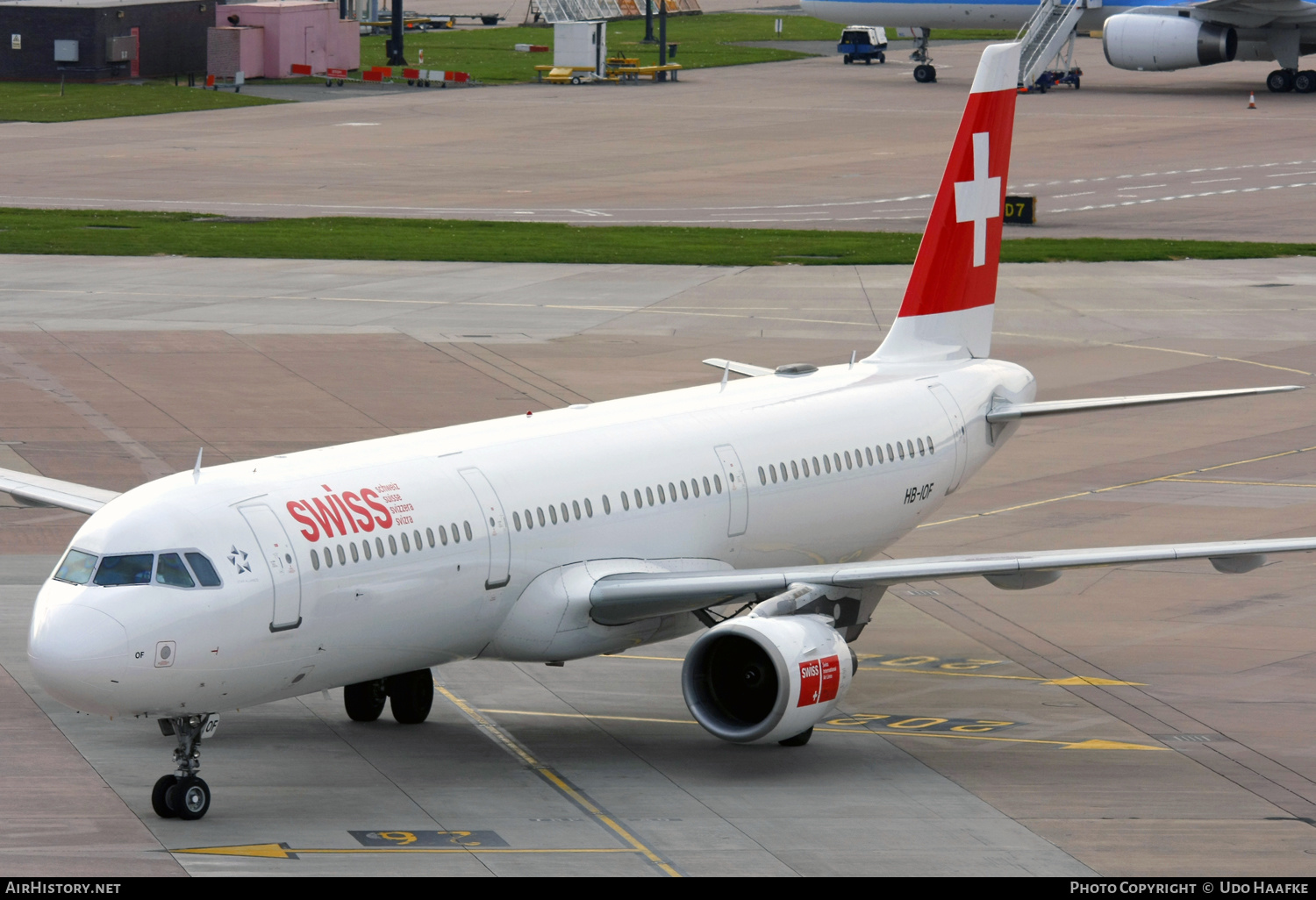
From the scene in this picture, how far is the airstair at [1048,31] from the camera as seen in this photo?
111 m

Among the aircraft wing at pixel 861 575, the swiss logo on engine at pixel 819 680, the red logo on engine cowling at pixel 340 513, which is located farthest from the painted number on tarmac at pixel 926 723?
the red logo on engine cowling at pixel 340 513

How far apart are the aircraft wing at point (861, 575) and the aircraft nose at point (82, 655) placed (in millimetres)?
6135

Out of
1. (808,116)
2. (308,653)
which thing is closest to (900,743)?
(308,653)

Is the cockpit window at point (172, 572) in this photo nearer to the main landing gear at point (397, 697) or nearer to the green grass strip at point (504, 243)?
the main landing gear at point (397, 697)

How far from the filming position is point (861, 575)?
2352 centimetres

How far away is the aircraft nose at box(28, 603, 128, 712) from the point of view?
19.7m

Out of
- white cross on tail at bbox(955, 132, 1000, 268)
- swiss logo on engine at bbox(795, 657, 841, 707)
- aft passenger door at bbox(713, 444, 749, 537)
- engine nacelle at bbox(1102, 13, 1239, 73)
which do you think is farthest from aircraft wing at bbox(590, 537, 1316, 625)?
engine nacelle at bbox(1102, 13, 1239, 73)

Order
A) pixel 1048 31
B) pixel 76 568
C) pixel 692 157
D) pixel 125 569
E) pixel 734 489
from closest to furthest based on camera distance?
pixel 125 569
pixel 76 568
pixel 734 489
pixel 692 157
pixel 1048 31

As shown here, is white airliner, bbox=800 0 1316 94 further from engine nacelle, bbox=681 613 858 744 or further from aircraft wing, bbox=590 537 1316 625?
engine nacelle, bbox=681 613 858 744

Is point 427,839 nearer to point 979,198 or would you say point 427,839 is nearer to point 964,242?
point 964,242

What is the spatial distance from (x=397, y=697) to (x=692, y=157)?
66022 millimetres

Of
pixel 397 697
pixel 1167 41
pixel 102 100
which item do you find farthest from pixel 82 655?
pixel 1167 41

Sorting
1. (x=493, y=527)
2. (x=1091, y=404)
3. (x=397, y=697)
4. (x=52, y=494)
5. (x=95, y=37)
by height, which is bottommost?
(x=397, y=697)

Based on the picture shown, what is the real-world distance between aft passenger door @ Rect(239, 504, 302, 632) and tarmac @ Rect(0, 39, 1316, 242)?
50946 millimetres
